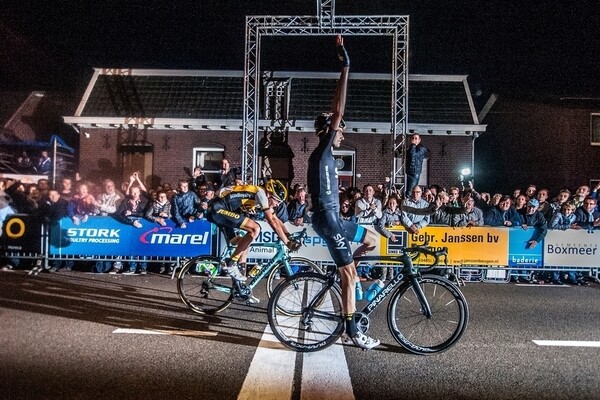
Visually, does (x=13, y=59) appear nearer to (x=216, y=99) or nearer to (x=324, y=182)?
(x=216, y=99)

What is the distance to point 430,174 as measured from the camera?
68.1 feet

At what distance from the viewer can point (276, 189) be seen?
666 cm

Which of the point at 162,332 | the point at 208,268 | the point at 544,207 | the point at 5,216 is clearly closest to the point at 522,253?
the point at 544,207

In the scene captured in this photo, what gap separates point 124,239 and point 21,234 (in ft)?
7.90

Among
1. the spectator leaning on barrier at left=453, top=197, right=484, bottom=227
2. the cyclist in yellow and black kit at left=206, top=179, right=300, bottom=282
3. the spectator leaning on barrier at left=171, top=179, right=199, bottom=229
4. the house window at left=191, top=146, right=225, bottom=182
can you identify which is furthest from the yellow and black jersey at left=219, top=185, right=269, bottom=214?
the house window at left=191, top=146, right=225, bottom=182

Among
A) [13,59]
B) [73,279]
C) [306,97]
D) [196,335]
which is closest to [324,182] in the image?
[196,335]

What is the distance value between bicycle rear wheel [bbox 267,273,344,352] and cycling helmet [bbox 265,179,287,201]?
1.50 m

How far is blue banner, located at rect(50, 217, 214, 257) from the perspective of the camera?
10570 mm

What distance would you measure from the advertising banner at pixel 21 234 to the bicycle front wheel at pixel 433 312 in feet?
28.8

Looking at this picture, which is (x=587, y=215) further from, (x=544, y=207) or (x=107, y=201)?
(x=107, y=201)

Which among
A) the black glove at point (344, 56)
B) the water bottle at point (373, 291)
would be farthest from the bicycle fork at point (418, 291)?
the black glove at point (344, 56)

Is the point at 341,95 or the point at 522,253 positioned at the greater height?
the point at 341,95

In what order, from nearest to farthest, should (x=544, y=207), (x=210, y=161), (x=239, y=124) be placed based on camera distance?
(x=544, y=207) → (x=239, y=124) → (x=210, y=161)

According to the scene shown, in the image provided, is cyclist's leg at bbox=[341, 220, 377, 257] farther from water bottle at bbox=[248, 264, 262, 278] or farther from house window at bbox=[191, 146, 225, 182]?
house window at bbox=[191, 146, 225, 182]
